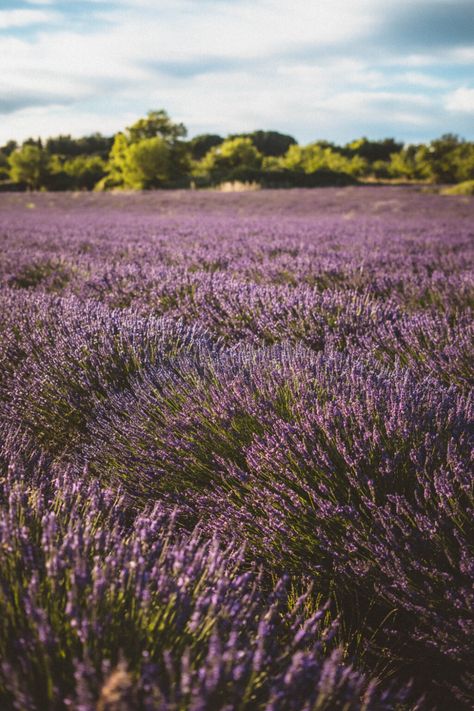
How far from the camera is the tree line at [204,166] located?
118 feet

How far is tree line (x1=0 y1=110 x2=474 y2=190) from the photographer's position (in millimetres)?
36062

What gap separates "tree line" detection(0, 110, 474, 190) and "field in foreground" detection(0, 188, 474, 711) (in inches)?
1209

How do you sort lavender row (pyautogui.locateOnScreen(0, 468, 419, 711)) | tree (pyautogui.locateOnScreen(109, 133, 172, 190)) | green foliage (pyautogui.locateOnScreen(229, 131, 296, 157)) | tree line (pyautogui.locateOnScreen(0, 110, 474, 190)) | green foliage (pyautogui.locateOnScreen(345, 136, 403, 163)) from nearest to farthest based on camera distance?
lavender row (pyautogui.locateOnScreen(0, 468, 419, 711)), tree line (pyautogui.locateOnScreen(0, 110, 474, 190)), tree (pyautogui.locateOnScreen(109, 133, 172, 190)), green foliage (pyautogui.locateOnScreen(345, 136, 403, 163)), green foliage (pyautogui.locateOnScreen(229, 131, 296, 157))

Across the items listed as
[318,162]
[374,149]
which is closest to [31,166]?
[318,162]

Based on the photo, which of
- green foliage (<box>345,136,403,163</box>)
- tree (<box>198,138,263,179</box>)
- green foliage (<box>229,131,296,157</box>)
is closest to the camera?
tree (<box>198,138,263,179</box>)

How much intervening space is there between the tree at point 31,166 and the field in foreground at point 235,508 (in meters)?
48.6

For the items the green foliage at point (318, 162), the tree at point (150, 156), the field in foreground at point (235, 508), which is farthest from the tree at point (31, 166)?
the field in foreground at point (235, 508)

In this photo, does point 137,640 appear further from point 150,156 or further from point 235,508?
point 150,156

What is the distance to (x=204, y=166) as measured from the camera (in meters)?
45.7

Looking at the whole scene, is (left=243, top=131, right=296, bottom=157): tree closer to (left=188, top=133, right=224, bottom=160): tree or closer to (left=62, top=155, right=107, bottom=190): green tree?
(left=188, top=133, right=224, bottom=160): tree

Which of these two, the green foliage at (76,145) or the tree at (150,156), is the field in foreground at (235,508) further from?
the green foliage at (76,145)

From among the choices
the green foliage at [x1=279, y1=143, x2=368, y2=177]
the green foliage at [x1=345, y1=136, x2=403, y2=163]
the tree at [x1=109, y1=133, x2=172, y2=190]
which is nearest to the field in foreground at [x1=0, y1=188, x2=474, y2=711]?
the tree at [x1=109, y1=133, x2=172, y2=190]

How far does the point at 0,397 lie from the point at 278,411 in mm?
1252

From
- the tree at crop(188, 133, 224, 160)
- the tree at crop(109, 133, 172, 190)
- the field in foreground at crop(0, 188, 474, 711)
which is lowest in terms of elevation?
the field in foreground at crop(0, 188, 474, 711)
